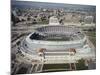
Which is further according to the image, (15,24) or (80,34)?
(80,34)

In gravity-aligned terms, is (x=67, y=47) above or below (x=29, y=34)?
below

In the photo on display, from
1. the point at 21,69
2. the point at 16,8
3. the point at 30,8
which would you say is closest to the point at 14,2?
the point at 16,8

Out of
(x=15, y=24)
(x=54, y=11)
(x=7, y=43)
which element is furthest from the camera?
(x=54, y=11)

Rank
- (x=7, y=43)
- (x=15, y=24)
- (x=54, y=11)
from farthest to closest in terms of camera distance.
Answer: (x=54, y=11)
(x=15, y=24)
(x=7, y=43)

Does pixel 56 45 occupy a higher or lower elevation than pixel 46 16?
lower

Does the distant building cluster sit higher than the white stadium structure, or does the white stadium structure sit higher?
the distant building cluster

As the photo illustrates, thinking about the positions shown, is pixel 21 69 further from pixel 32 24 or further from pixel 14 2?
pixel 14 2

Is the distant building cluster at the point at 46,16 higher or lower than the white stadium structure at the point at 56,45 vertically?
higher

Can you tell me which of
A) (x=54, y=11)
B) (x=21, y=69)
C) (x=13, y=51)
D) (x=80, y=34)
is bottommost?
(x=21, y=69)
